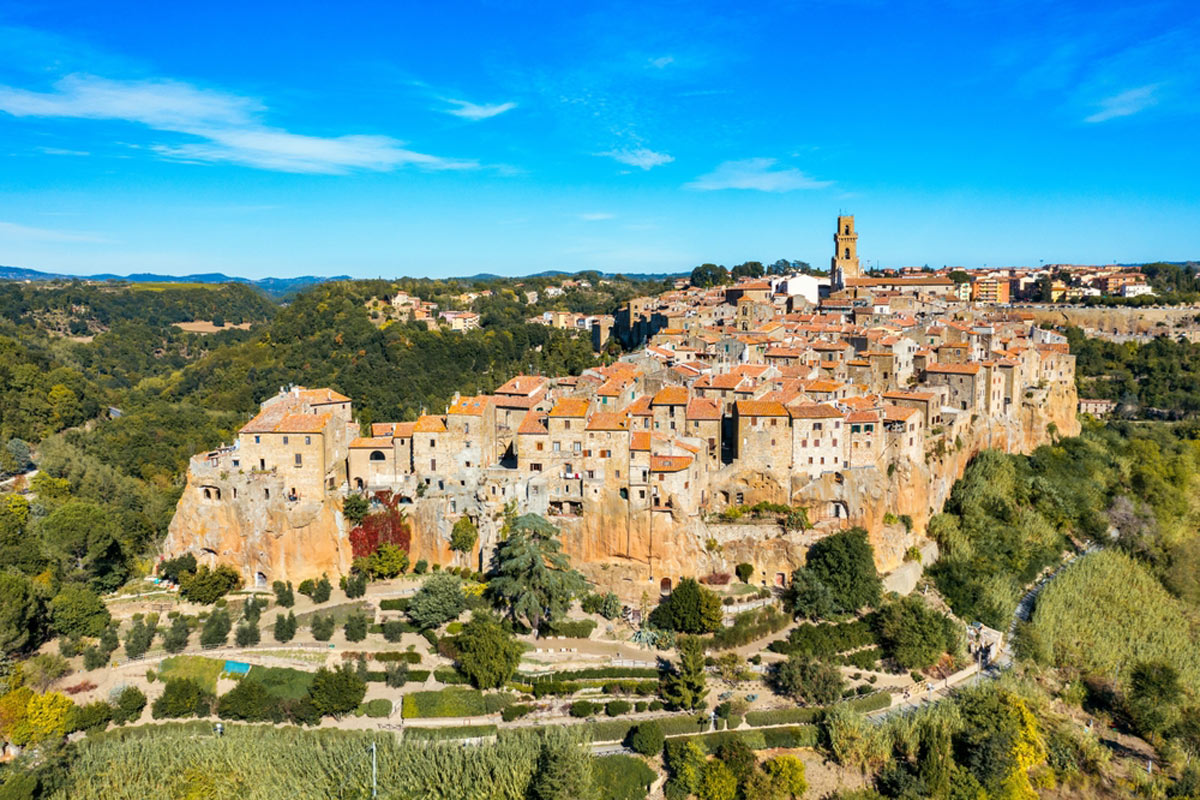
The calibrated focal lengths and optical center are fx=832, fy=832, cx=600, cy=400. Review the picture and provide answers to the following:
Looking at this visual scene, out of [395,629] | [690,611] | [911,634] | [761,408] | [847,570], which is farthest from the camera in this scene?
[761,408]

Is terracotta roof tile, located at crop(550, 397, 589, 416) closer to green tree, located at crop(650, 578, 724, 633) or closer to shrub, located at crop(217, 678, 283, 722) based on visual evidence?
green tree, located at crop(650, 578, 724, 633)

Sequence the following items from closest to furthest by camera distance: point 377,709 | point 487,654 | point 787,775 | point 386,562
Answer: point 787,775, point 377,709, point 487,654, point 386,562

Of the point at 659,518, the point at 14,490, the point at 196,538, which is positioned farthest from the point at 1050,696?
the point at 14,490

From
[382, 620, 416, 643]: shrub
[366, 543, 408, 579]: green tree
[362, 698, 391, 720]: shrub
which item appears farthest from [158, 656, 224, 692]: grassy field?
[366, 543, 408, 579]: green tree

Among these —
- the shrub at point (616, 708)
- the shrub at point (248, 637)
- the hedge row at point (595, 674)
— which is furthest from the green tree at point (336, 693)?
the shrub at point (616, 708)

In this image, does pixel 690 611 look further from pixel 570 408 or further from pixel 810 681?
pixel 570 408

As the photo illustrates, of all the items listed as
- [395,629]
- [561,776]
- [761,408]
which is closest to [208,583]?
[395,629]
